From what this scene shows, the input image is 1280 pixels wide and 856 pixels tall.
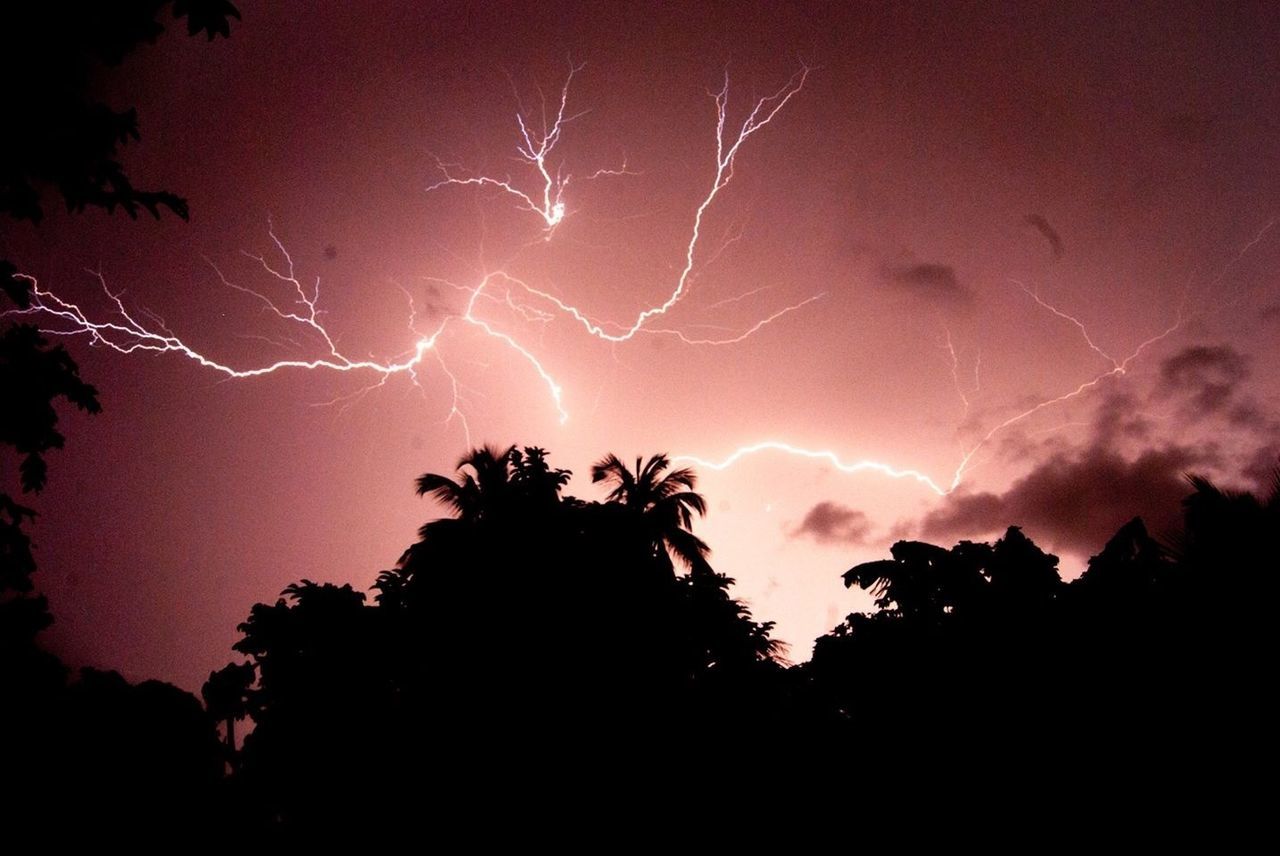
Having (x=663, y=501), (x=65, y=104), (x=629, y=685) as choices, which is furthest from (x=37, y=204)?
(x=663, y=501)

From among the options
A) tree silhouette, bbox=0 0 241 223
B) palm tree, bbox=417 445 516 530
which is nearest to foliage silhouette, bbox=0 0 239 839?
tree silhouette, bbox=0 0 241 223

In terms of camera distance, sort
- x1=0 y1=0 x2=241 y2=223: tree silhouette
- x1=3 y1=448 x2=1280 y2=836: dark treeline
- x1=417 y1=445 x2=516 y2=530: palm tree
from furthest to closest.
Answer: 1. x1=417 y1=445 x2=516 y2=530: palm tree
2. x1=3 y1=448 x2=1280 y2=836: dark treeline
3. x1=0 y1=0 x2=241 y2=223: tree silhouette

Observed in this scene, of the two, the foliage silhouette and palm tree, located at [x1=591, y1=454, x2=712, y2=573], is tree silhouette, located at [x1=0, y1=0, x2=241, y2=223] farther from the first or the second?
palm tree, located at [x1=591, y1=454, x2=712, y2=573]

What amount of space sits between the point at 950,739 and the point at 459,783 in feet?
18.2

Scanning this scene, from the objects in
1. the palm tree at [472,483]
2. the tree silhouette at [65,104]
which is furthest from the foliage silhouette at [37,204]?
the palm tree at [472,483]

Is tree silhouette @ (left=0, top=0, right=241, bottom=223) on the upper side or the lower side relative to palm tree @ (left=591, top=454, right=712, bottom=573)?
lower

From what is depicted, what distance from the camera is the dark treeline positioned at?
5.34 m

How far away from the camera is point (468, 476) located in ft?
49.2

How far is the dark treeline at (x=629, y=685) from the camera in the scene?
17.5 ft

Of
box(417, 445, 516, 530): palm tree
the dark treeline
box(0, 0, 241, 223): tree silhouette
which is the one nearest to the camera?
box(0, 0, 241, 223): tree silhouette

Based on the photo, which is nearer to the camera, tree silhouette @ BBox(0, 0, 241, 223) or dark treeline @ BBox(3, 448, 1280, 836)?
tree silhouette @ BBox(0, 0, 241, 223)

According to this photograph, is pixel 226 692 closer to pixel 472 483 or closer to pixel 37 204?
pixel 472 483

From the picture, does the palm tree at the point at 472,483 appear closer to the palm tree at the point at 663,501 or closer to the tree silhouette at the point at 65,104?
the palm tree at the point at 663,501

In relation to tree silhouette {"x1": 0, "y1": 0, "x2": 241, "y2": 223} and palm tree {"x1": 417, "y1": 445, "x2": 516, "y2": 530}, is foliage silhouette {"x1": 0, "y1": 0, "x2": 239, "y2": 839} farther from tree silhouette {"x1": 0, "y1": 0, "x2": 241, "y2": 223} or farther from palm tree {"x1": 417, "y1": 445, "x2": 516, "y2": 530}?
palm tree {"x1": 417, "y1": 445, "x2": 516, "y2": 530}
